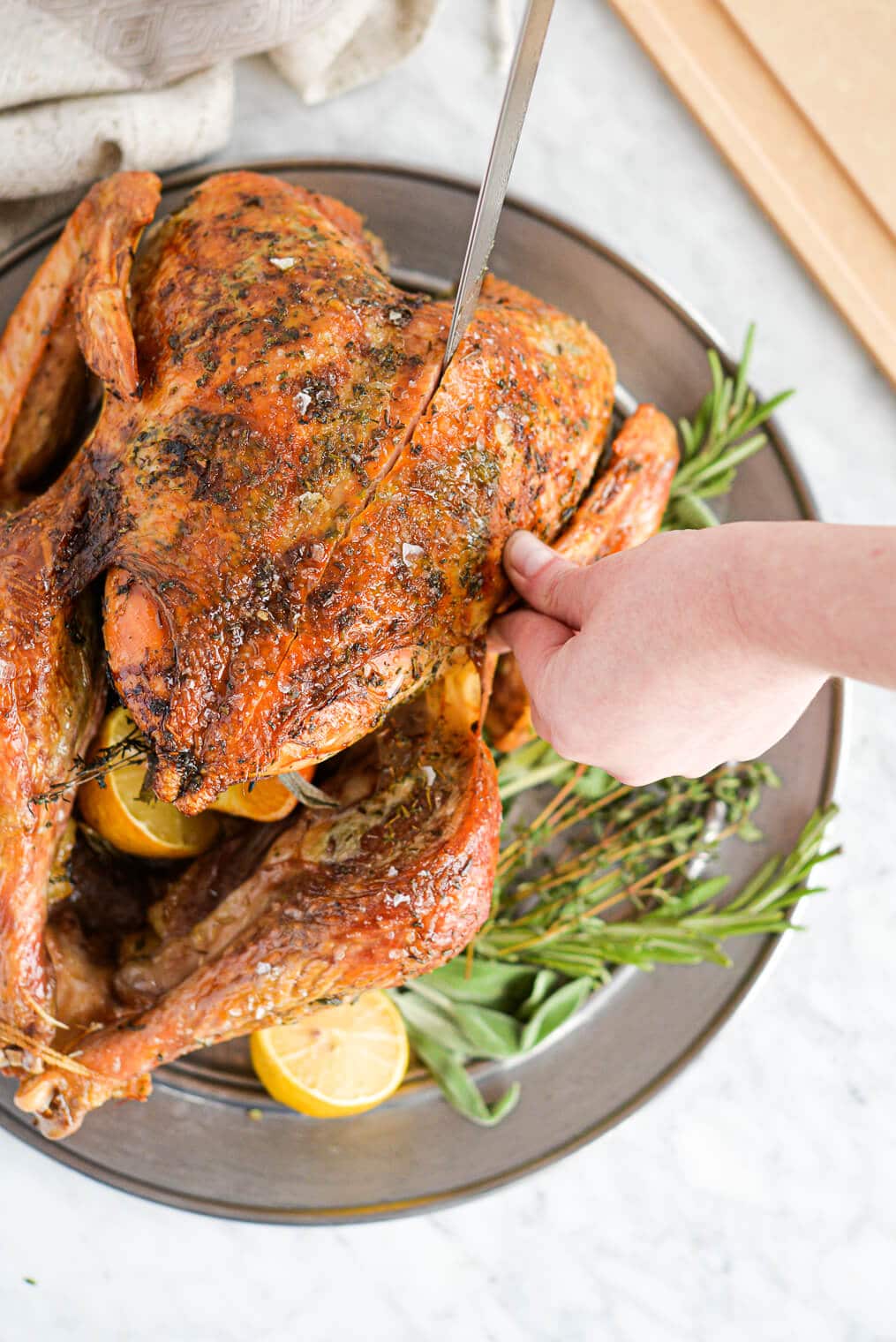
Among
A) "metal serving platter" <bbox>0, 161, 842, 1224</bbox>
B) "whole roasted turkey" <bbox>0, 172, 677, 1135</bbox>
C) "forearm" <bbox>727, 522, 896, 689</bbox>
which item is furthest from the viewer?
"metal serving platter" <bbox>0, 161, 842, 1224</bbox>

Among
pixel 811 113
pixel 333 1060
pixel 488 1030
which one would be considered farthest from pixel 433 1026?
pixel 811 113

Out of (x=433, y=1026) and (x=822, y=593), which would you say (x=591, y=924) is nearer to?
(x=433, y=1026)

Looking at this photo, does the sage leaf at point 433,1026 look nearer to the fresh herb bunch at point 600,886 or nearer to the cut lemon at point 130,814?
the fresh herb bunch at point 600,886

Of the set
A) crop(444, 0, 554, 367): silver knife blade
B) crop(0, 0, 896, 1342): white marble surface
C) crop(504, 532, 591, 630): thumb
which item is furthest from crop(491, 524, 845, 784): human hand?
crop(0, 0, 896, 1342): white marble surface

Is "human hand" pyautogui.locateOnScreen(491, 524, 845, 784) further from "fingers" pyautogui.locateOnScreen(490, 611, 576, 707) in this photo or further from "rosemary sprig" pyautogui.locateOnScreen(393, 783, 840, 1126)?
"rosemary sprig" pyautogui.locateOnScreen(393, 783, 840, 1126)

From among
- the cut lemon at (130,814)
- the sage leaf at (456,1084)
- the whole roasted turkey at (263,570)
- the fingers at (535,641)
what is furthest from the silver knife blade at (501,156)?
the sage leaf at (456,1084)
